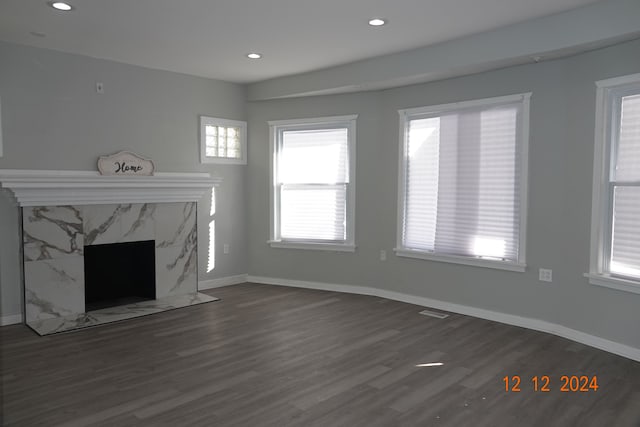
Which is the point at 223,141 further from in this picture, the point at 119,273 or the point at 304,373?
the point at 304,373

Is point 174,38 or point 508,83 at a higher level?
point 174,38

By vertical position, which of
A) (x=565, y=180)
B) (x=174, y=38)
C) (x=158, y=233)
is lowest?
(x=158, y=233)

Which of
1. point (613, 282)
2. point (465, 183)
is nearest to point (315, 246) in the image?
point (465, 183)

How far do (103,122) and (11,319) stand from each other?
82.9 inches

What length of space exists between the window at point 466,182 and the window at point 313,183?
0.71 meters

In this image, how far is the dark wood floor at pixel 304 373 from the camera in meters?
2.67

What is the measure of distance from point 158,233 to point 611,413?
4400 millimetres

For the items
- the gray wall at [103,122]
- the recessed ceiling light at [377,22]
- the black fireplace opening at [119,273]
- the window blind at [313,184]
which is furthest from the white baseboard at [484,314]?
the recessed ceiling light at [377,22]

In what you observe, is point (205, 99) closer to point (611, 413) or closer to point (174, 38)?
point (174, 38)

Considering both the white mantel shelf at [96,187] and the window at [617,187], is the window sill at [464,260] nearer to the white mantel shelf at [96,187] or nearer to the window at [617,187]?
the window at [617,187]

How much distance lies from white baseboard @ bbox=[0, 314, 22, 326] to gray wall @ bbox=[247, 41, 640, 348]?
2.93 meters

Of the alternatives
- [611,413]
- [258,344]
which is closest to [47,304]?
[258,344]

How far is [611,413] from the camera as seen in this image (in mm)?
2697

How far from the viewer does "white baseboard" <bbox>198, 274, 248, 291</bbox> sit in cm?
584
